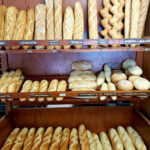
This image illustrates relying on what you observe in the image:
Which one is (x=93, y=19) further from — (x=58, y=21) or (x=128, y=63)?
(x=128, y=63)

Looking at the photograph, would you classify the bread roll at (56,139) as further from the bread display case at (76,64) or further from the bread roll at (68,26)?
the bread roll at (68,26)

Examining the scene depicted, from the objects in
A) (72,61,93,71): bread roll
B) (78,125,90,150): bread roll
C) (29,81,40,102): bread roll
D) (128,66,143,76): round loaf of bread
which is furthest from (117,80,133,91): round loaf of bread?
(29,81,40,102): bread roll

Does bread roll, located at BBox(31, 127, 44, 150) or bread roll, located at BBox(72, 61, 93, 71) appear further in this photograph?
bread roll, located at BBox(72, 61, 93, 71)

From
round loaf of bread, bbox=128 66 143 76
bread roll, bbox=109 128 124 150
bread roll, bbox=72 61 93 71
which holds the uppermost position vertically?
bread roll, bbox=72 61 93 71

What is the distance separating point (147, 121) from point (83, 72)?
35.5 inches

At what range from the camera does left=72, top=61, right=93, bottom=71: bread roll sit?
1768mm

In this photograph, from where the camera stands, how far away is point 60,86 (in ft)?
4.97

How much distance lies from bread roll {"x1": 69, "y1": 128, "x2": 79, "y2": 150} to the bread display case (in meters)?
0.18

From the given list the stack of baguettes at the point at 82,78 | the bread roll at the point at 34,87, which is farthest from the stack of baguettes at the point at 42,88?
the stack of baguettes at the point at 82,78

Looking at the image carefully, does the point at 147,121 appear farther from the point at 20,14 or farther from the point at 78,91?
the point at 20,14

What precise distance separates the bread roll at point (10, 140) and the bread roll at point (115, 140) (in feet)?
3.83

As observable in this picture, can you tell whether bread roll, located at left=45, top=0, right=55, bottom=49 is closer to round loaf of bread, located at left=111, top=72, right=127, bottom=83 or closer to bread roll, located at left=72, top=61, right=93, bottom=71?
bread roll, located at left=72, top=61, right=93, bottom=71

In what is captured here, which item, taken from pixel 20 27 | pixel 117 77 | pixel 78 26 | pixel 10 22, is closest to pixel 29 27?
pixel 20 27

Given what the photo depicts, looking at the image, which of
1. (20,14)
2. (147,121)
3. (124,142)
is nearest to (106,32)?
(20,14)
